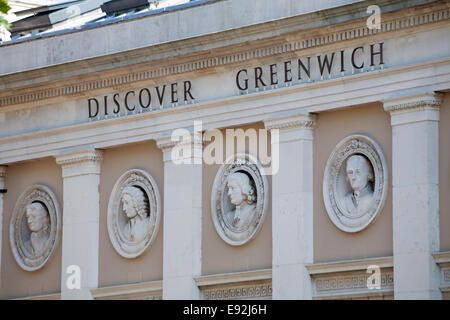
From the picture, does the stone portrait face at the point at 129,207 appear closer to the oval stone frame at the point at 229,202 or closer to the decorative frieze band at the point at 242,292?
the oval stone frame at the point at 229,202

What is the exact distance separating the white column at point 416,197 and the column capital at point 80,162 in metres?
7.04

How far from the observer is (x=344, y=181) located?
28906 millimetres

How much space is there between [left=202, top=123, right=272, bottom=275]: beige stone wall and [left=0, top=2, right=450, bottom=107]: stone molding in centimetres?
130

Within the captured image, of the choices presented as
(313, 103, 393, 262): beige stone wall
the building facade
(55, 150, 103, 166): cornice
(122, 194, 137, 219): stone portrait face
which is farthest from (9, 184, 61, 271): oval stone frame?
(313, 103, 393, 262): beige stone wall

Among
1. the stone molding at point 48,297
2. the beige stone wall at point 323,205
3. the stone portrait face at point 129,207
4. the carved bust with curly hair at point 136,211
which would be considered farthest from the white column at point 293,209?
the stone molding at point 48,297

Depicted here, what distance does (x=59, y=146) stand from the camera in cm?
3294

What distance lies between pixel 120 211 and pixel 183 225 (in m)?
1.90

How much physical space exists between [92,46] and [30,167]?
9.64 ft

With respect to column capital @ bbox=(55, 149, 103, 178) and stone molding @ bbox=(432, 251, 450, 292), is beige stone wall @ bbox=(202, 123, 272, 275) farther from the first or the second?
stone molding @ bbox=(432, 251, 450, 292)

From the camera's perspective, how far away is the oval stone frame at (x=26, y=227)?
33.1m

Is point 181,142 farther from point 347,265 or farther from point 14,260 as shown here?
point 14,260
